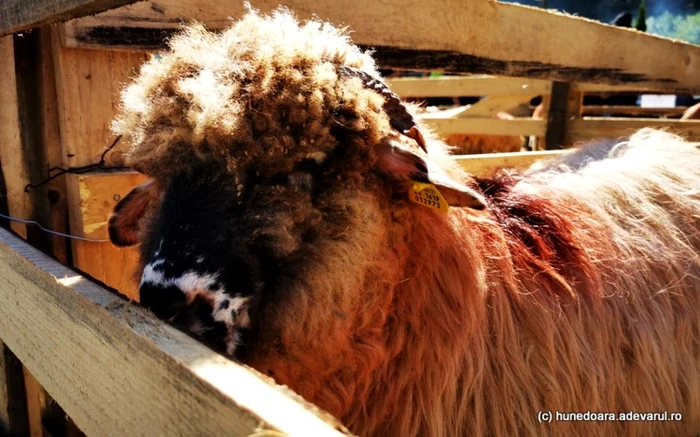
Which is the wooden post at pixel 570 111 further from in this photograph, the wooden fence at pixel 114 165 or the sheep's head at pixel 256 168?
the sheep's head at pixel 256 168

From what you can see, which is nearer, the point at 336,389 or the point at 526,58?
the point at 336,389

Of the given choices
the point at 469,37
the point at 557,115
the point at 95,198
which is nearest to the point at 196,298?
the point at 95,198

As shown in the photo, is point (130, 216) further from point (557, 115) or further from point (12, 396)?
point (557, 115)

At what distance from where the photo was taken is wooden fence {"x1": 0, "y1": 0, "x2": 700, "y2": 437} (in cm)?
96

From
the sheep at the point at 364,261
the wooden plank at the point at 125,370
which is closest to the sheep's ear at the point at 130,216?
the sheep at the point at 364,261

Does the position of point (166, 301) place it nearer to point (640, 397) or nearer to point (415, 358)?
point (415, 358)

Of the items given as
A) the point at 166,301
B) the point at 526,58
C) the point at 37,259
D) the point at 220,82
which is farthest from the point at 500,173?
the point at 37,259

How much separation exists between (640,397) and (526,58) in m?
2.20

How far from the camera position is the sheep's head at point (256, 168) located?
1629 millimetres

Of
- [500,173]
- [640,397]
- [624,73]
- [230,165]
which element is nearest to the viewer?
[230,165]

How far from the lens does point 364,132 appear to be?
1.86 metres

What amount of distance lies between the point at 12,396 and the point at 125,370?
6.34 ft

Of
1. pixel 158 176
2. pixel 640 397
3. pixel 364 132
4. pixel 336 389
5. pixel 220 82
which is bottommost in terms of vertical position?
pixel 640 397

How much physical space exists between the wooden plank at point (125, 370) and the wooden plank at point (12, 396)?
0.97 meters
